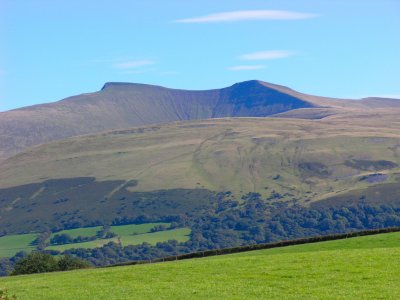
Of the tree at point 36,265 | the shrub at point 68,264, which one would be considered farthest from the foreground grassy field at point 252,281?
the shrub at point 68,264

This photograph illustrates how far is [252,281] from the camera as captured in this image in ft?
135

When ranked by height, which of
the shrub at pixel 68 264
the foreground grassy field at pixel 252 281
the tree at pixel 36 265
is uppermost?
the foreground grassy field at pixel 252 281

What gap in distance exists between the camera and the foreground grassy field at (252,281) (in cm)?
3644

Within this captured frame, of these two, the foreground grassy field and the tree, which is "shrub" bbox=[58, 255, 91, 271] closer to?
the tree

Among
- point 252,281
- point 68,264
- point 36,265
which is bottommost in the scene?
point 68,264

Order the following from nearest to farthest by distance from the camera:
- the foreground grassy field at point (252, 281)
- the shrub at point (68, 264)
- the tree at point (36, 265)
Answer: the foreground grassy field at point (252, 281) < the tree at point (36, 265) < the shrub at point (68, 264)

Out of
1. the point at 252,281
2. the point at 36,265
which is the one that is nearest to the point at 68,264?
the point at 36,265

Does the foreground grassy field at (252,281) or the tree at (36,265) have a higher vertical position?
the foreground grassy field at (252,281)

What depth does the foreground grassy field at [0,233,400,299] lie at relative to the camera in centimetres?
3644

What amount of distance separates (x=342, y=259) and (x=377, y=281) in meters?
9.35

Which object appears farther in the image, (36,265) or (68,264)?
(68,264)

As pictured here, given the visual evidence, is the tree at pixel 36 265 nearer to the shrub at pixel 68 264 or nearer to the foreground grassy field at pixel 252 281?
the shrub at pixel 68 264

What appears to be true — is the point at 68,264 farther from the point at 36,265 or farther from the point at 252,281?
the point at 252,281

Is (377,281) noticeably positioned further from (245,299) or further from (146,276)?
(146,276)
